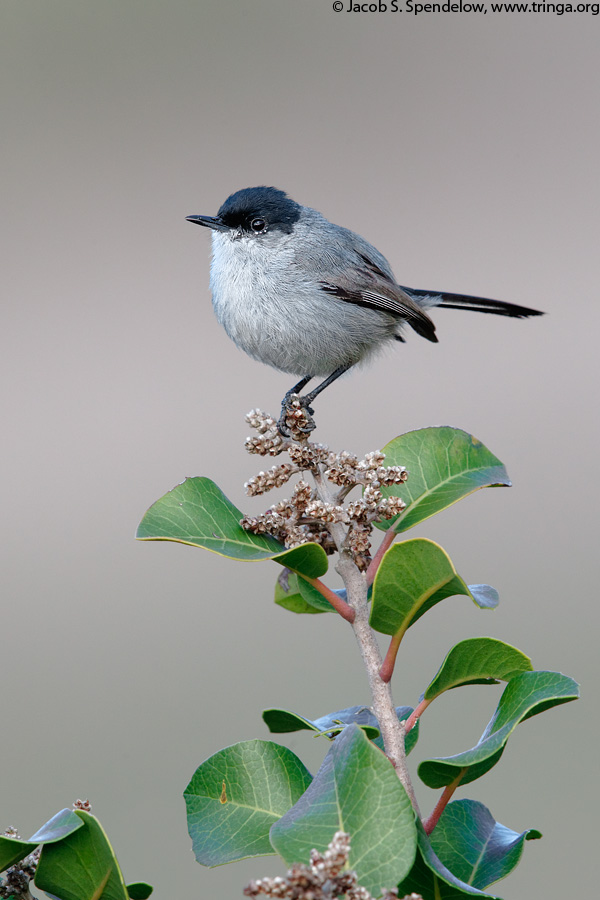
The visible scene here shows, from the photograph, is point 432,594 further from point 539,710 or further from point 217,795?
point 217,795

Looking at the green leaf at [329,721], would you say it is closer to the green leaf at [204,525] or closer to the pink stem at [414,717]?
the pink stem at [414,717]

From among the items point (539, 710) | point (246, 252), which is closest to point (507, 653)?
point (539, 710)

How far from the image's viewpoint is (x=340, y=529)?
31.2 inches

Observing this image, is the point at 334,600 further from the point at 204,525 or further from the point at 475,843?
the point at 475,843

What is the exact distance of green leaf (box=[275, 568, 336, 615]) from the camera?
0.81m

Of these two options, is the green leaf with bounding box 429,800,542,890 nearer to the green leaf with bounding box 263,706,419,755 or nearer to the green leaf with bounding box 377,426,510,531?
the green leaf with bounding box 263,706,419,755

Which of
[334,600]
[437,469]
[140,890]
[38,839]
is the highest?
[437,469]

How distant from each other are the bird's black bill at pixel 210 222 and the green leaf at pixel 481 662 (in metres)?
1.10

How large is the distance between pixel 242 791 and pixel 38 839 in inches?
7.6

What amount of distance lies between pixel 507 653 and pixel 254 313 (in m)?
0.93

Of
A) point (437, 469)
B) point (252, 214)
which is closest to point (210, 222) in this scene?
point (252, 214)

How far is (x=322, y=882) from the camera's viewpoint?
1.45 ft

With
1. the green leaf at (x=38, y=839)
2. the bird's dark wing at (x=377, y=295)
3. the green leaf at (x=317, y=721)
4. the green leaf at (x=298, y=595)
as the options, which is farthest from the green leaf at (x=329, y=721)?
the bird's dark wing at (x=377, y=295)

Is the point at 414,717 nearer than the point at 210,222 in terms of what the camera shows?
Yes
